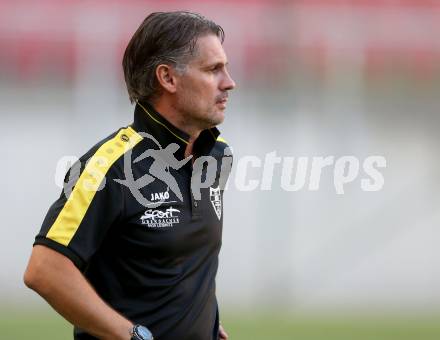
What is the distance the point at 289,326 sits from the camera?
8930 millimetres

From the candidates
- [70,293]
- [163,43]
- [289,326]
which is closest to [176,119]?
[163,43]

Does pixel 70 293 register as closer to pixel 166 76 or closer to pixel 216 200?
pixel 216 200

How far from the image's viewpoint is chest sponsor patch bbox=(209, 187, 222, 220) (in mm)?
3588

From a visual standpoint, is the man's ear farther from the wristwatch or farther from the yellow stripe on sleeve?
the wristwatch

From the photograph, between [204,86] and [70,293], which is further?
[204,86]

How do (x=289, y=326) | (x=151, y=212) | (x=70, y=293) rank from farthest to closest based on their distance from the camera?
(x=289, y=326)
(x=151, y=212)
(x=70, y=293)

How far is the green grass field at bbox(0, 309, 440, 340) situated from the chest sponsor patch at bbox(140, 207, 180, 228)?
4739 mm

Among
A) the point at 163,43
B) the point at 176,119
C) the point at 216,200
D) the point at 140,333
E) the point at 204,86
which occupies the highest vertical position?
the point at 163,43

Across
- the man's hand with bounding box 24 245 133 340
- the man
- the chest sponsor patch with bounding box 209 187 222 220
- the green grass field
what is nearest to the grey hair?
the man

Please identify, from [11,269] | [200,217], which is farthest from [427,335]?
[200,217]

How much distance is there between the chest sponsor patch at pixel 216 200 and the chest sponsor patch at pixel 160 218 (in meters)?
0.23

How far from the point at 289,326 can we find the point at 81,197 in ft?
19.8

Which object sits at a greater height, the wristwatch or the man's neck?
the man's neck

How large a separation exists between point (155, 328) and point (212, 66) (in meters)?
0.93
